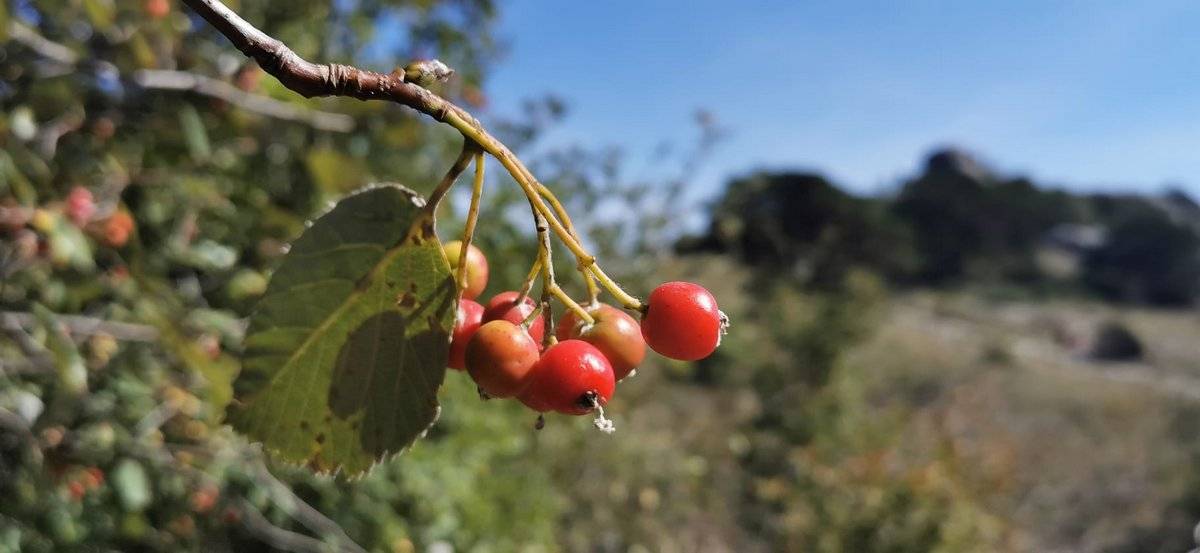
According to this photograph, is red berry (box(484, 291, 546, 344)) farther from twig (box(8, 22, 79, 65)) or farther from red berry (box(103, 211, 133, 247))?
red berry (box(103, 211, 133, 247))

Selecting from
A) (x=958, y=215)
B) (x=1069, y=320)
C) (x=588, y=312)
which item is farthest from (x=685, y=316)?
(x=958, y=215)

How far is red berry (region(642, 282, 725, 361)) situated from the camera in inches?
25.7

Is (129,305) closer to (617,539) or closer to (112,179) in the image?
(112,179)

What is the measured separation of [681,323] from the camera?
2.14ft

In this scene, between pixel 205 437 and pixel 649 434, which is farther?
pixel 649 434

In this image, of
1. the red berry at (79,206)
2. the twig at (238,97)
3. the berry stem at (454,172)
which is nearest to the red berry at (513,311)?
the berry stem at (454,172)

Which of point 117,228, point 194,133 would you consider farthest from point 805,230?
point 117,228

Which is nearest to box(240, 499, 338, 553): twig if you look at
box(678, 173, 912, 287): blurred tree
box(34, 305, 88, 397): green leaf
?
box(34, 305, 88, 397): green leaf

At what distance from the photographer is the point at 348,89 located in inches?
20.2

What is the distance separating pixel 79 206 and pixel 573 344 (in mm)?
1845

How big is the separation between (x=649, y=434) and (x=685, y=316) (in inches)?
218

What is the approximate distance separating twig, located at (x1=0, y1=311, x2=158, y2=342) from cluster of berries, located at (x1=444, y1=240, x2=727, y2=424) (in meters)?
1.52

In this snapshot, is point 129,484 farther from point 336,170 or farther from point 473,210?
point 473,210

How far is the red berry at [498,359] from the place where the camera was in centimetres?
62
